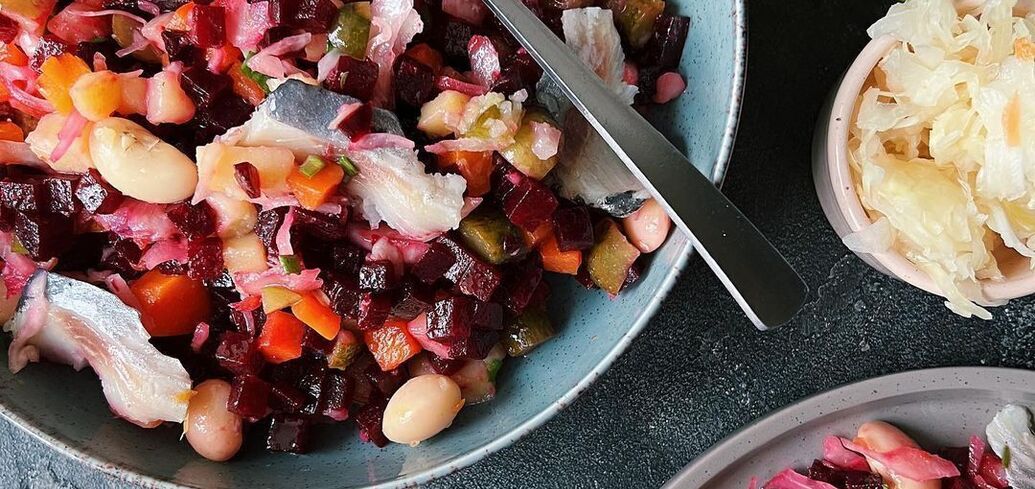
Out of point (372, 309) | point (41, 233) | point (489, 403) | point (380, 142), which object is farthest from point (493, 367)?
point (41, 233)

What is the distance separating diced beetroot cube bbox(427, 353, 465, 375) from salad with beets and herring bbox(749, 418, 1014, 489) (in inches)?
31.0

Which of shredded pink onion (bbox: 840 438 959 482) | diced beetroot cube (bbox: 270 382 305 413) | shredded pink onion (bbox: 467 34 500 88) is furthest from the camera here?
shredded pink onion (bbox: 840 438 959 482)

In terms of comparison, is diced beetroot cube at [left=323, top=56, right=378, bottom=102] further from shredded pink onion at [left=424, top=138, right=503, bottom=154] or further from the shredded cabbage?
the shredded cabbage

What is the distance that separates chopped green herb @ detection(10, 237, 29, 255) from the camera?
4.90 feet

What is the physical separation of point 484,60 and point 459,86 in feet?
0.23

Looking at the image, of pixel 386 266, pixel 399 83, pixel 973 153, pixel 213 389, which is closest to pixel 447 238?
pixel 386 266

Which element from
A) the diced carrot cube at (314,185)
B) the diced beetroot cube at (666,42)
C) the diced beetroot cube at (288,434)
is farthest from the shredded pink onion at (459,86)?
the diced beetroot cube at (288,434)

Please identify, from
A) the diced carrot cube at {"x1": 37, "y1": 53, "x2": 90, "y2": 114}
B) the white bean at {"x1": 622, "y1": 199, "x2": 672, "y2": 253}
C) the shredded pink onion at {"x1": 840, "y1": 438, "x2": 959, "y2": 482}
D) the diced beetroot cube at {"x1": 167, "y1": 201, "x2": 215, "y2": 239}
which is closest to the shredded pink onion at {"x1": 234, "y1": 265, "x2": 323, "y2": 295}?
the diced beetroot cube at {"x1": 167, "y1": 201, "x2": 215, "y2": 239}

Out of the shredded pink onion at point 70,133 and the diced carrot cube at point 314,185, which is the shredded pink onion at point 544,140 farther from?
the shredded pink onion at point 70,133

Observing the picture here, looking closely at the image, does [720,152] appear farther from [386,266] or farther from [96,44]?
[96,44]

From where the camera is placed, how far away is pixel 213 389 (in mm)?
1541

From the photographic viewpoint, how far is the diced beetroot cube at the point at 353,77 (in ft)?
4.53

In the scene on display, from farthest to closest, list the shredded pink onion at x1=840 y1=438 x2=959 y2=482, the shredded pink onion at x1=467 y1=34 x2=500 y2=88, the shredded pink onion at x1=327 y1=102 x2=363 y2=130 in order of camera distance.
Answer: the shredded pink onion at x1=840 y1=438 x2=959 y2=482
the shredded pink onion at x1=467 y1=34 x2=500 y2=88
the shredded pink onion at x1=327 y1=102 x2=363 y2=130

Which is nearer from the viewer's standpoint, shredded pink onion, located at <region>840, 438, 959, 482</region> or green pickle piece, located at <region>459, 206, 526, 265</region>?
green pickle piece, located at <region>459, 206, 526, 265</region>
